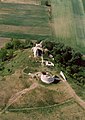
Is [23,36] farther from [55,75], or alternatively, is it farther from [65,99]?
[65,99]

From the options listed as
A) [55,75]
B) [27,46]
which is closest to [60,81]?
[55,75]

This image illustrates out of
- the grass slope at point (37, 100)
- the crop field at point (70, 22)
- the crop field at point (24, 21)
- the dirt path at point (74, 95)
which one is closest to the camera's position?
the grass slope at point (37, 100)

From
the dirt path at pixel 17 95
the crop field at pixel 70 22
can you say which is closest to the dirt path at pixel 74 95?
the dirt path at pixel 17 95

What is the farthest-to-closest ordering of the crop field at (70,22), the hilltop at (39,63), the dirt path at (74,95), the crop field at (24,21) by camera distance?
the crop field at (24,21)
the crop field at (70,22)
the dirt path at (74,95)
the hilltop at (39,63)

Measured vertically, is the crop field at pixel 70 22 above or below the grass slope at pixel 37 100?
above

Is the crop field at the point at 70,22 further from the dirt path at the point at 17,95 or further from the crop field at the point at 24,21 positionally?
the dirt path at the point at 17,95
